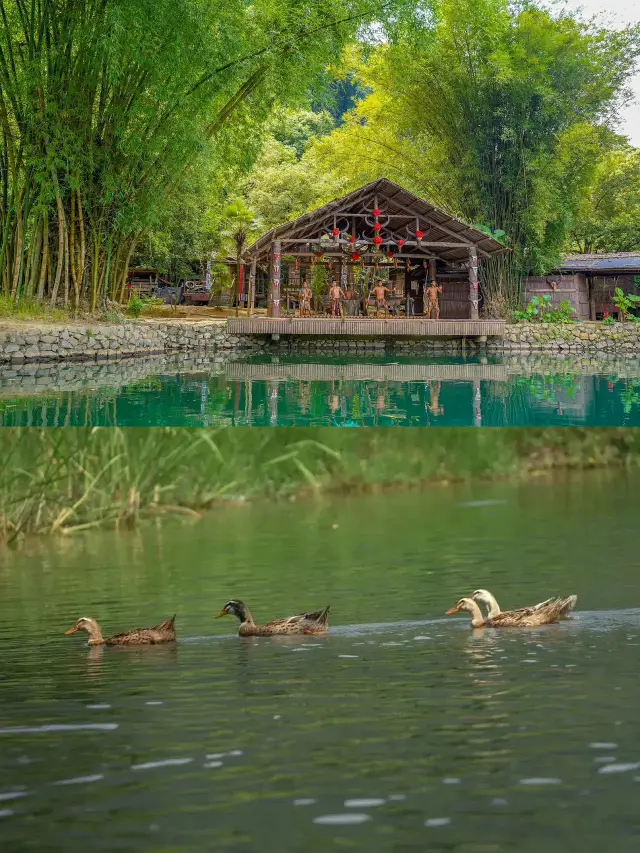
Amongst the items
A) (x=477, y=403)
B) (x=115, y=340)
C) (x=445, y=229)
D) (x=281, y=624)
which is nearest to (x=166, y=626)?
(x=281, y=624)

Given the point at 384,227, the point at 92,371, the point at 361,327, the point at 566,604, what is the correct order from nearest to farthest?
the point at 566,604 < the point at 92,371 < the point at 361,327 < the point at 384,227

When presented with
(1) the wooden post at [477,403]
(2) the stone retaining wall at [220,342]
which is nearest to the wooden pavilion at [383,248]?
(2) the stone retaining wall at [220,342]

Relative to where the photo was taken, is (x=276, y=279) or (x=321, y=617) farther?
(x=276, y=279)

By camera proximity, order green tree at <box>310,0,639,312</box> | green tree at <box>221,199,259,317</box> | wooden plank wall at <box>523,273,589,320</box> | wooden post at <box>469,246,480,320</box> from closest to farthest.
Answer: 1. wooden post at <box>469,246,480,320</box>
2. green tree at <box>310,0,639,312</box>
3. green tree at <box>221,199,259,317</box>
4. wooden plank wall at <box>523,273,589,320</box>

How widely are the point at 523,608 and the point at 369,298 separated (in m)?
14.2

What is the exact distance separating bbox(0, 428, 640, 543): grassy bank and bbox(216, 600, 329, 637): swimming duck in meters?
2.18

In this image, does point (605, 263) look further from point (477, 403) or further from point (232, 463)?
point (232, 463)

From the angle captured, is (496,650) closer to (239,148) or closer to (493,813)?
(493,813)

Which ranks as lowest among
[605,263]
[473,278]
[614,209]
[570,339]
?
[570,339]

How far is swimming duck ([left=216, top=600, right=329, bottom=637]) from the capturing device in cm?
389

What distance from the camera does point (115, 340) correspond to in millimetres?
13938

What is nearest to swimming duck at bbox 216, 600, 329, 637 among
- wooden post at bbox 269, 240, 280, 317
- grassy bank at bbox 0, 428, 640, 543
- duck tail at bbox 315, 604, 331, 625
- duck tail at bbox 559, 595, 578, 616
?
duck tail at bbox 315, 604, 331, 625

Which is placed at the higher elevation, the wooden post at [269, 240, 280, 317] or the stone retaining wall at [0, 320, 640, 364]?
the wooden post at [269, 240, 280, 317]

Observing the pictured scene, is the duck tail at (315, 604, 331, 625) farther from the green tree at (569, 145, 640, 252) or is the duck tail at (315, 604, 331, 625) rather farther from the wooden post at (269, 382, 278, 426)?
the green tree at (569, 145, 640, 252)
